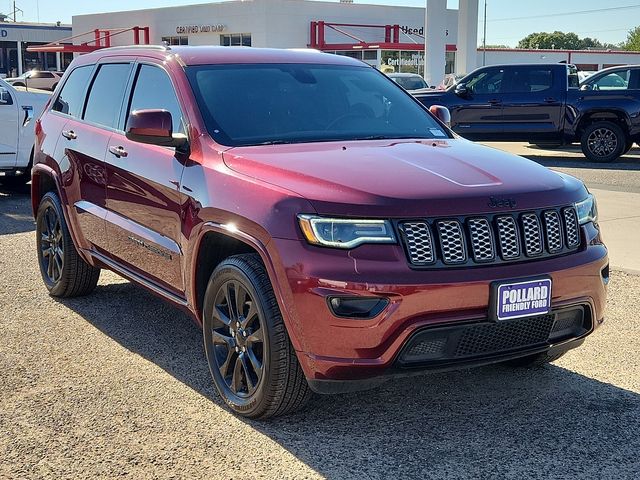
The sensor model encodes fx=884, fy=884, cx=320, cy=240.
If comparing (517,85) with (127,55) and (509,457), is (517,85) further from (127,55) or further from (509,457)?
(509,457)

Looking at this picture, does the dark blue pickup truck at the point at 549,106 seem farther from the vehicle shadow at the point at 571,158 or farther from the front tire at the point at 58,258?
the front tire at the point at 58,258

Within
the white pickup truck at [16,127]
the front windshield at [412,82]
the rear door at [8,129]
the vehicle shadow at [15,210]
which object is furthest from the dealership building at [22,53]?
the rear door at [8,129]

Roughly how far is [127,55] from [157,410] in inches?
99.8

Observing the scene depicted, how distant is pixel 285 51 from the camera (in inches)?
226

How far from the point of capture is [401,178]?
4031 mm

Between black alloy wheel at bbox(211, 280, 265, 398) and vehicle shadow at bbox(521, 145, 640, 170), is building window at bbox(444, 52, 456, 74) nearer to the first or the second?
vehicle shadow at bbox(521, 145, 640, 170)

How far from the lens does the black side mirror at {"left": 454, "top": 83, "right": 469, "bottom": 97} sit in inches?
703

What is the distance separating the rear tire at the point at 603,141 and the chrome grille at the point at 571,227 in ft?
43.6

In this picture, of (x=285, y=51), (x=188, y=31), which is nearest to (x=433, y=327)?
(x=285, y=51)

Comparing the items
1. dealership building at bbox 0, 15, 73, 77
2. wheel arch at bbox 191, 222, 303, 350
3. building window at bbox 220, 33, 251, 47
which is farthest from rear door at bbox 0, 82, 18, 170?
dealership building at bbox 0, 15, 73, 77

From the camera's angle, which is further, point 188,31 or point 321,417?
point 188,31

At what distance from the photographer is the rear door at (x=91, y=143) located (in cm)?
570

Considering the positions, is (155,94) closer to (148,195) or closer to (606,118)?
(148,195)

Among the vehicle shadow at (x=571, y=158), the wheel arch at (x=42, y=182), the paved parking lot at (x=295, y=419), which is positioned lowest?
the paved parking lot at (x=295, y=419)
